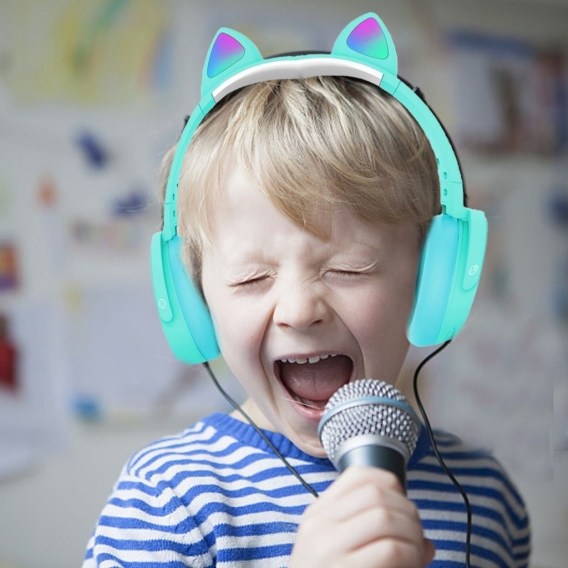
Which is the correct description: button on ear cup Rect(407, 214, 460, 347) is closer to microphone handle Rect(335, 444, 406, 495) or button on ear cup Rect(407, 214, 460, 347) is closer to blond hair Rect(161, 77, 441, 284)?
blond hair Rect(161, 77, 441, 284)

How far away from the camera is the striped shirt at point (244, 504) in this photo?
28.9 inches

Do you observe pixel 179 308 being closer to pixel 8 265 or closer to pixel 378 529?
pixel 378 529

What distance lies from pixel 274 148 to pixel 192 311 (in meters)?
0.20

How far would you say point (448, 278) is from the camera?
2.52 feet

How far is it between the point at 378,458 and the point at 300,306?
0.19 meters

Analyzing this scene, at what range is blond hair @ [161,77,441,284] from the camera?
74 cm

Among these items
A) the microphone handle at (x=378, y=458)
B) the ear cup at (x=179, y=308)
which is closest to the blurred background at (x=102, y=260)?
the ear cup at (x=179, y=308)

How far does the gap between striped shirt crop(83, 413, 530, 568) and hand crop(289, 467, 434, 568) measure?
0.67 feet

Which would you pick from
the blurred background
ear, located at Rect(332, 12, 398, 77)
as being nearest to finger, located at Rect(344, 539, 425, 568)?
ear, located at Rect(332, 12, 398, 77)

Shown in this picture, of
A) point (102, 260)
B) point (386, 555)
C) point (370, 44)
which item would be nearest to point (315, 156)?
point (370, 44)

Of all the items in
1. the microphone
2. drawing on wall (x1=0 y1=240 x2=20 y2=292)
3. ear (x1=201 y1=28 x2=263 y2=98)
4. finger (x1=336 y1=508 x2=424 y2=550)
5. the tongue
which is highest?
drawing on wall (x1=0 y1=240 x2=20 y2=292)

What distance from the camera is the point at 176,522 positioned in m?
0.74

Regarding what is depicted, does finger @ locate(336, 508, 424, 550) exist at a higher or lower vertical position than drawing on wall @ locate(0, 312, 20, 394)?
lower

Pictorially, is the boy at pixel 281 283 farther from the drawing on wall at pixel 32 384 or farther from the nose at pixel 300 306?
the drawing on wall at pixel 32 384
